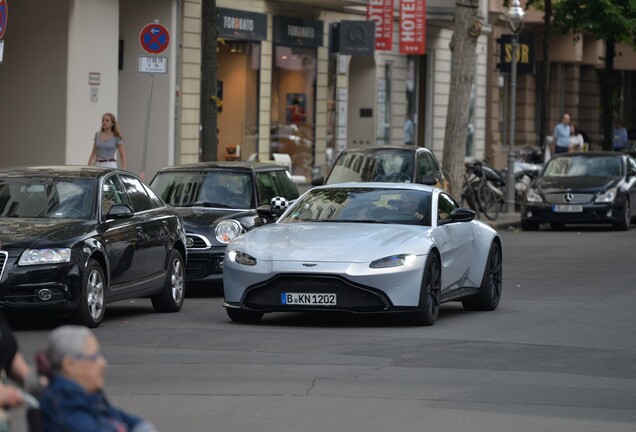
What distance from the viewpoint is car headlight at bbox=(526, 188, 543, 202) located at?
30566 millimetres

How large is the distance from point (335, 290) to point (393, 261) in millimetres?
574

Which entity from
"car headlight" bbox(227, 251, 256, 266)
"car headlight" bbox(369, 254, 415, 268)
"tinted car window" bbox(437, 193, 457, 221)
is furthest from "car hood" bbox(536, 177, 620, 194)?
"car headlight" bbox(227, 251, 256, 266)

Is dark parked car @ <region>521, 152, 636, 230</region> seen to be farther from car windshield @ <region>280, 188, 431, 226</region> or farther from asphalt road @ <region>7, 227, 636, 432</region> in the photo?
car windshield @ <region>280, 188, 431, 226</region>

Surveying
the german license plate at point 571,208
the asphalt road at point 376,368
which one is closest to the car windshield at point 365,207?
the asphalt road at point 376,368

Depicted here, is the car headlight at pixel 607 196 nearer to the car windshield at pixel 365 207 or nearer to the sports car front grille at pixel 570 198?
the sports car front grille at pixel 570 198

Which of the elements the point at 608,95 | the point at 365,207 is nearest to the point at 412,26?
the point at 608,95

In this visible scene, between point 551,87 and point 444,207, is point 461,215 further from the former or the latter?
point 551,87

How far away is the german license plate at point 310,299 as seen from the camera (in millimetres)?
13617

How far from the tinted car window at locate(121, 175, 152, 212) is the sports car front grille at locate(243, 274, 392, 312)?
2232mm

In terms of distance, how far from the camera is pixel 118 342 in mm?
12758

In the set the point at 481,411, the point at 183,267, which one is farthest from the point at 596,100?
the point at 481,411

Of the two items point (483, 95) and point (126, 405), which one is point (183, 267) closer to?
point (126, 405)

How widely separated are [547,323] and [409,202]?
179 cm

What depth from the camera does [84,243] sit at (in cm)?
1354
